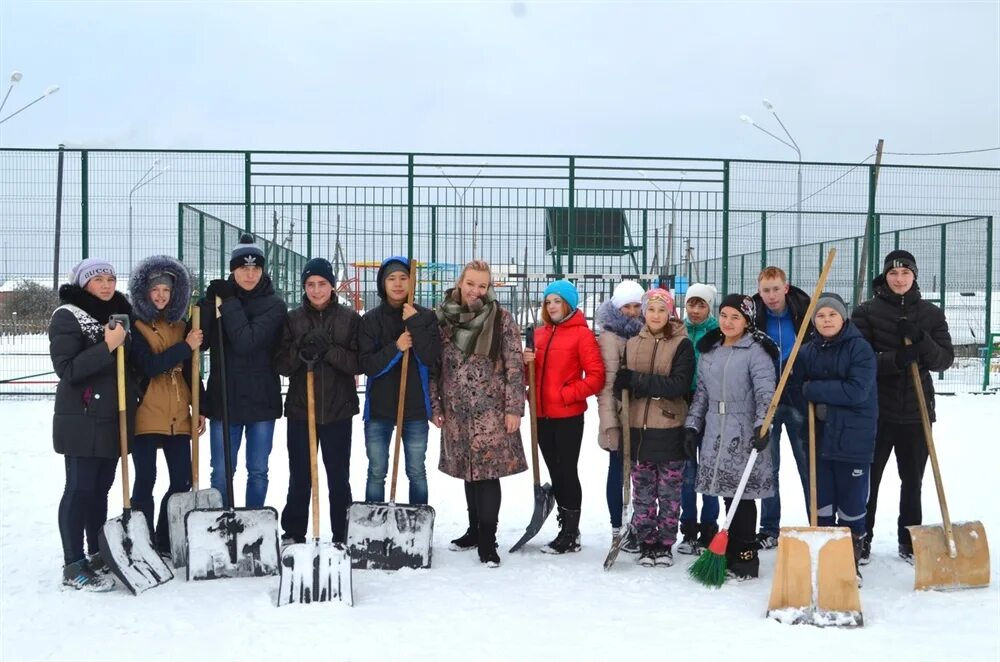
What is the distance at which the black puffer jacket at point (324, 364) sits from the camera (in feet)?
15.5

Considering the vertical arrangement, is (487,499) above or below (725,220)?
below

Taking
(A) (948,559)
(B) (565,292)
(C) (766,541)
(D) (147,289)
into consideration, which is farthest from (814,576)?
(D) (147,289)

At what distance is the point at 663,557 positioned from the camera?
473 cm

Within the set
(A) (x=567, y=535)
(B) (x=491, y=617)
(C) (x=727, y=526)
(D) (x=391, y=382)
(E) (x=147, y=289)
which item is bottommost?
(B) (x=491, y=617)

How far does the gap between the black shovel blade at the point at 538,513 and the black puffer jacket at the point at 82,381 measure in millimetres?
2217

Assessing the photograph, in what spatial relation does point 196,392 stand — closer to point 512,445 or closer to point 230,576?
point 230,576

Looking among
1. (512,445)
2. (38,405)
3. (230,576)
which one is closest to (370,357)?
(512,445)

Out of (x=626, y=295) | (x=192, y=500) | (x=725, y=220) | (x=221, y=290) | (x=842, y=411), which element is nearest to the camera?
(x=842, y=411)

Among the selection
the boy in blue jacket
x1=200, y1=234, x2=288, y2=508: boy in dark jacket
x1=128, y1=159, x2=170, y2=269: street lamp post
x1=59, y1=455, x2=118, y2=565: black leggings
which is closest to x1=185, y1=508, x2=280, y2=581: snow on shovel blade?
x1=200, y1=234, x2=288, y2=508: boy in dark jacket

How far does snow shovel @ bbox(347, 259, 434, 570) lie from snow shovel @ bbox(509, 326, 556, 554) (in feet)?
1.95

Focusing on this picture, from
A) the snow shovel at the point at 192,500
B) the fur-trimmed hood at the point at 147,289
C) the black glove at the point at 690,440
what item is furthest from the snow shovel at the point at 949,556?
the fur-trimmed hood at the point at 147,289

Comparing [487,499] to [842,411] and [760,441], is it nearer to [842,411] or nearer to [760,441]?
[760,441]

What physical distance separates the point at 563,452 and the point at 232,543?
72.4 inches

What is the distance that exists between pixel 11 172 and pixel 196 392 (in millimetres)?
7426
